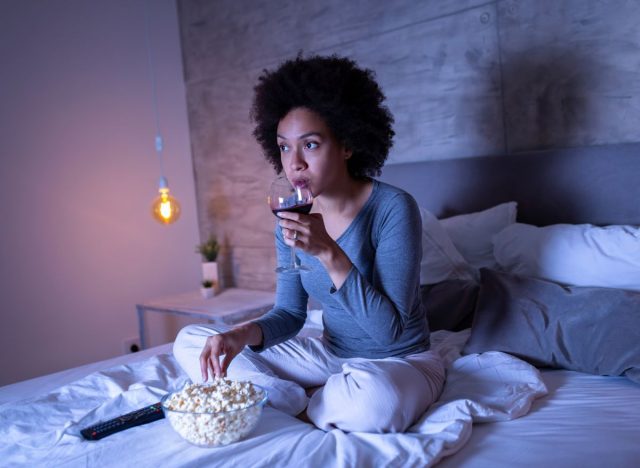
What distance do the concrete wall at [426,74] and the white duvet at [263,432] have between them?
106cm

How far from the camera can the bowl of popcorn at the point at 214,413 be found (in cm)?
110

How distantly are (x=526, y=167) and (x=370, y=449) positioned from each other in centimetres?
144

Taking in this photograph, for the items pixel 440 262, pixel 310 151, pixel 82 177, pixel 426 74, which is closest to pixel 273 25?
pixel 426 74

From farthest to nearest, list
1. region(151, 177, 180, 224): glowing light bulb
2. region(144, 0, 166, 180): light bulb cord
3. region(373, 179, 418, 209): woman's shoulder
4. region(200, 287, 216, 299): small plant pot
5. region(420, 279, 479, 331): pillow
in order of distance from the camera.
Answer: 1. region(144, 0, 166, 180): light bulb cord
2. region(200, 287, 216, 299): small plant pot
3. region(151, 177, 180, 224): glowing light bulb
4. region(420, 279, 479, 331): pillow
5. region(373, 179, 418, 209): woman's shoulder

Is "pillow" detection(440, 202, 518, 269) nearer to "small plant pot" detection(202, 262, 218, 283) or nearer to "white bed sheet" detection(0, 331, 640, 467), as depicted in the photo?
"white bed sheet" detection(0, 331, 640, 467)

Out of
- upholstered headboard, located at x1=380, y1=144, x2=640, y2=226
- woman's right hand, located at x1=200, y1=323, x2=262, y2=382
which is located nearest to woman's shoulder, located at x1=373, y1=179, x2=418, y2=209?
woman's right hand, located at x1=200, y1=323, x2=262, y2=382

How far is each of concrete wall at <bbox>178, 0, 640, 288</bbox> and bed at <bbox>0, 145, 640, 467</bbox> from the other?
13 centimetres

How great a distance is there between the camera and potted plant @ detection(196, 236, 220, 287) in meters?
3.20

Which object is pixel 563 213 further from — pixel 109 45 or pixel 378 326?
pixel 109 45

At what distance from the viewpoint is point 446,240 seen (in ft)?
6.97

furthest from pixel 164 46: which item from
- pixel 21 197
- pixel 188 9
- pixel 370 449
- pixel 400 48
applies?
pixel 370 449

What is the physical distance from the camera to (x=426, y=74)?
2.49 metres

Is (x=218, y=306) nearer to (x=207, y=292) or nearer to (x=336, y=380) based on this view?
(x=207, y=292)

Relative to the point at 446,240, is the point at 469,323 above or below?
below
